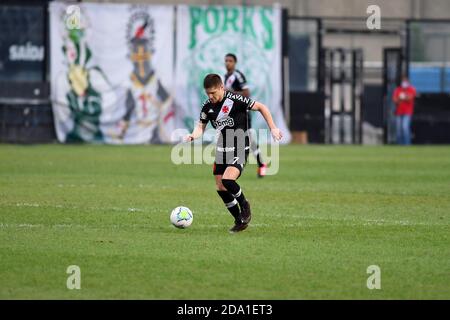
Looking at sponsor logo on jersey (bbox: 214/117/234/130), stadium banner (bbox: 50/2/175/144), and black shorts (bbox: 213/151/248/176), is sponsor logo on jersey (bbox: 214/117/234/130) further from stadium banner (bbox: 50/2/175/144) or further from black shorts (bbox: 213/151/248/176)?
stadium banner (bbox: 50/2/175/144)

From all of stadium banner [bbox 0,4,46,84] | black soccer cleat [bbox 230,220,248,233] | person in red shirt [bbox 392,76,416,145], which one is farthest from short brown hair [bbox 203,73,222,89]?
person in red shirt [bbox 392,76,416,145]

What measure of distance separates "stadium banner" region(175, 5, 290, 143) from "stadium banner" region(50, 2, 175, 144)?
1.48 feet

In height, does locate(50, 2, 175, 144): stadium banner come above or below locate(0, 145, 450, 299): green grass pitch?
above

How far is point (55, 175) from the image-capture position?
2111 centimetres

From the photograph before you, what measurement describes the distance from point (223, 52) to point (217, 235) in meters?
22.1

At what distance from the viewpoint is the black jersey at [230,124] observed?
13305 millimetres

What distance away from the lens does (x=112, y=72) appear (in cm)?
3366

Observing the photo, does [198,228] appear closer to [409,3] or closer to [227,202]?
[227,202]

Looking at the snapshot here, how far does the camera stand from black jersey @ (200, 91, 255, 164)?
13.3 metres

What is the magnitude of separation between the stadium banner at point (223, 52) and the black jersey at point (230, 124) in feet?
67.4
